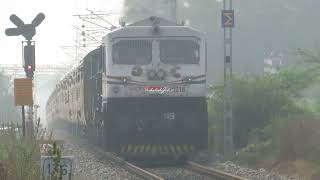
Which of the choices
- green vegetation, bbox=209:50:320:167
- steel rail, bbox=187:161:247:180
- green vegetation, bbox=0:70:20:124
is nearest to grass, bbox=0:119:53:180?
steel rail, bbox=187:161:247:180

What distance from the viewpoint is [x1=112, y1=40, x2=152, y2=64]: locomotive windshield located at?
18734 millimetres

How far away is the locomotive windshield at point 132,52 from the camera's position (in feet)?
61.5

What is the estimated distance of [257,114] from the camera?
22.3m

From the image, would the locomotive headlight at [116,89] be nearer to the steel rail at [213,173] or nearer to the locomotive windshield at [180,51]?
the locomotive windshield at [180,51]

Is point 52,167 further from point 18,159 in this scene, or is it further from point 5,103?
point 5,103

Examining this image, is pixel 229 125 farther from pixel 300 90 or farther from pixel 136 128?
pixel 300 90

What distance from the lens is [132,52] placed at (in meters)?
18.9

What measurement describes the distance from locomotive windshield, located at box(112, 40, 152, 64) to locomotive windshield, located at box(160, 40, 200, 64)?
0.40 meters

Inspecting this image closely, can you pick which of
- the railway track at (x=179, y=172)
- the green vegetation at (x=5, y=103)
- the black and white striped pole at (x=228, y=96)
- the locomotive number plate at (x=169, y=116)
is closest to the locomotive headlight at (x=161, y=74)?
the locomotive number plate at (x=169, y=116)

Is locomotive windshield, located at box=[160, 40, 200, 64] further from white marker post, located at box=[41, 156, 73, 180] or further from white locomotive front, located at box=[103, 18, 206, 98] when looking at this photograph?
white marker post, located at box=[41, 156, 73, 180]

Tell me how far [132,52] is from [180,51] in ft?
4.44

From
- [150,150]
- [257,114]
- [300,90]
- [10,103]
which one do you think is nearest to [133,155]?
[150,150]

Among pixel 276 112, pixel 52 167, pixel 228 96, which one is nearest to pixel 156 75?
pixel 228 96

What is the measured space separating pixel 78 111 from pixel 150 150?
1002cm
